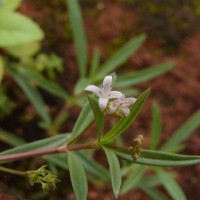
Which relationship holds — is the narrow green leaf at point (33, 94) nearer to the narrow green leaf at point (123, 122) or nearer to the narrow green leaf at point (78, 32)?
the narrow green leaf at point (78, 32)

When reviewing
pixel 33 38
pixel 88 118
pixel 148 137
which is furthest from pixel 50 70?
pixel 88 118

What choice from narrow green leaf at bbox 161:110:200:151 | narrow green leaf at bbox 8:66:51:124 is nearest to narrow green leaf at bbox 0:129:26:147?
narrow green leaf at bbox 8:66:51:124

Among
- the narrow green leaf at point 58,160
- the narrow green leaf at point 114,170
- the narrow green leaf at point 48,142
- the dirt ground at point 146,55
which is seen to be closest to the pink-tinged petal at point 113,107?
the narrow green leaf at point 114,170

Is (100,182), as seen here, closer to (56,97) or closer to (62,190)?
(62,190)

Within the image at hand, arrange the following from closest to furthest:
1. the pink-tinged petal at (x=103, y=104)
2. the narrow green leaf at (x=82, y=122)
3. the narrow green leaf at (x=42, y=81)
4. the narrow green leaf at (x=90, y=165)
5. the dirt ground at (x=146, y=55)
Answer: the pink-tinged petal at (x=103, y=104)
the narrow green leaf at (x=82, y=122)
the narrow green leaf at (x=90, y=165)
the narrow green leaf at (x=42, y=81)
the dirt ground at (x=146, y=55)

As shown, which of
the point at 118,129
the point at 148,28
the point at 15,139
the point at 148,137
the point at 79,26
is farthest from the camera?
the point at 148,28

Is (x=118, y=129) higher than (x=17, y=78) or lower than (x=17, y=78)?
lower

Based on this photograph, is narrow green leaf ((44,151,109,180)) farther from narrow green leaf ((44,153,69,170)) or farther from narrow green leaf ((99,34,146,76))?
narrow green leaf ((99,34,146,76))
